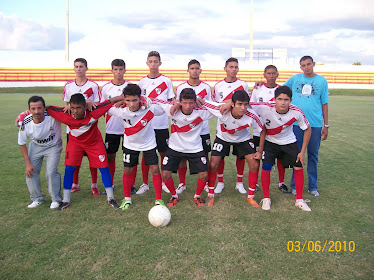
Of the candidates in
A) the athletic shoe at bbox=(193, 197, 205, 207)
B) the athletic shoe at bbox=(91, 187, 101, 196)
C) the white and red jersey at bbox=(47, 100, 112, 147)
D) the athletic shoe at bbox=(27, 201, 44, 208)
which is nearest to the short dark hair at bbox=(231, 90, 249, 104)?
the athletic shoe at bbox=(193, 197, 205, 207)

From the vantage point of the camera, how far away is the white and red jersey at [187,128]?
4438 mm

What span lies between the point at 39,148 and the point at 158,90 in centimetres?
194

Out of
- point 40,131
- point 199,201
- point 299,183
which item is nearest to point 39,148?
point 40,131

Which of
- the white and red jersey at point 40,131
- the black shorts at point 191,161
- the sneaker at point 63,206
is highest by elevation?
the white and red jersey at point 40,131

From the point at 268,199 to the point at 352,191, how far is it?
59.5 inches

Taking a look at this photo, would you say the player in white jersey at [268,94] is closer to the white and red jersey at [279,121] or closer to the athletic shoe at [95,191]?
the white and red jersey at [279,121]

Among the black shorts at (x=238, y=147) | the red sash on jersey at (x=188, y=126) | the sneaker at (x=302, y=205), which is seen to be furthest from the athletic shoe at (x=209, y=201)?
the sneaker at (x=302, y=205)

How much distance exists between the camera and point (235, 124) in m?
4.50

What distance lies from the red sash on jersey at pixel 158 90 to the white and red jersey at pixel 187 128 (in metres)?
0.53

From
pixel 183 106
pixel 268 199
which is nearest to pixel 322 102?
pixel 268 199

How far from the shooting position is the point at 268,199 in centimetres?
442

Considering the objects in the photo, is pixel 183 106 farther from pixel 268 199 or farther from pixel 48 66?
pixel 48 66

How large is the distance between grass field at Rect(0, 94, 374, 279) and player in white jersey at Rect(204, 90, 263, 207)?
0.32 m
